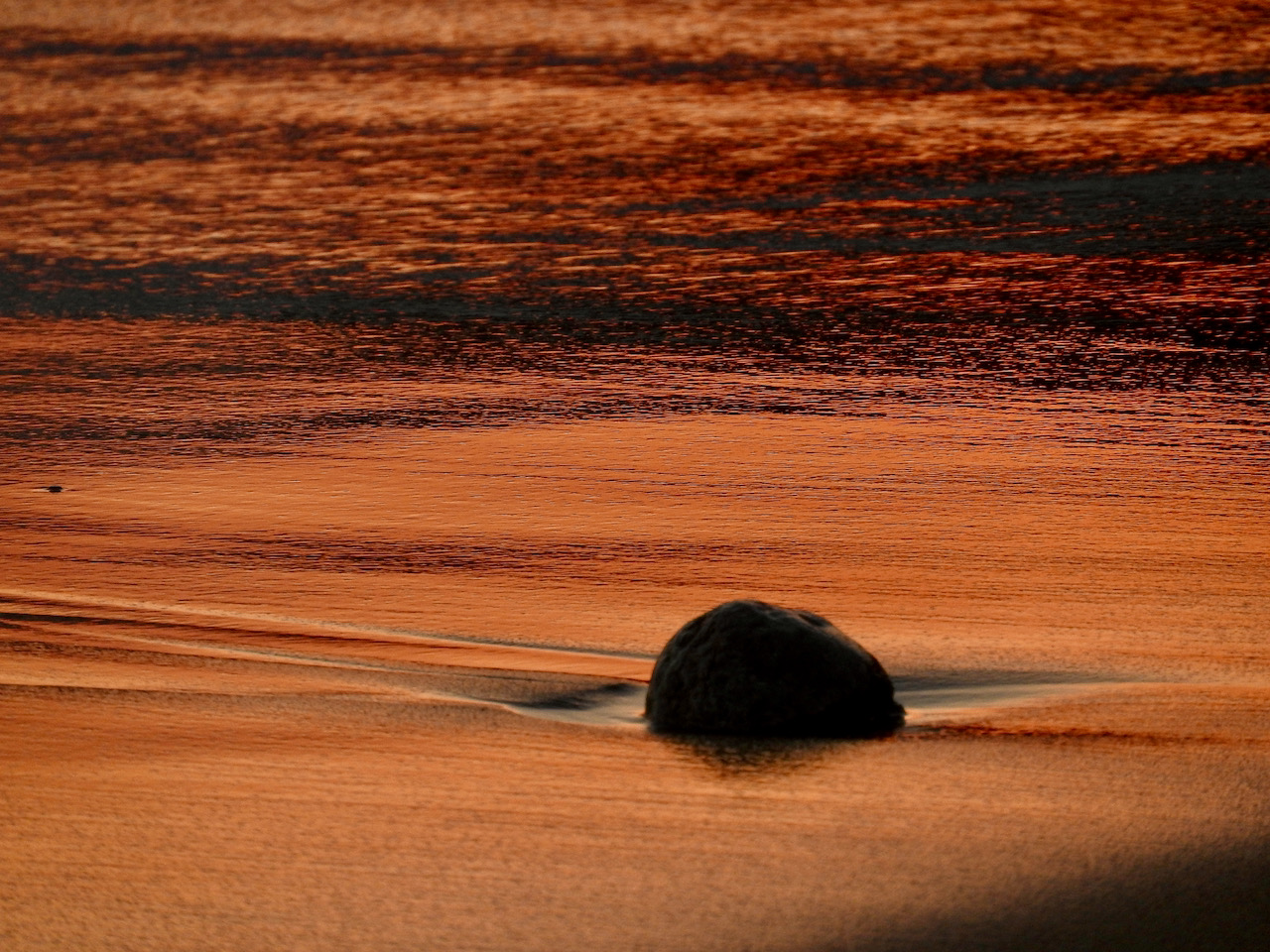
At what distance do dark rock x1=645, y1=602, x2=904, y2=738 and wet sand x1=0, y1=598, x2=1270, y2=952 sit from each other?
6 centimetres

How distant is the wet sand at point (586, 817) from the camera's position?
9.57 feet

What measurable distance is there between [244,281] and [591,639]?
15.2 ft

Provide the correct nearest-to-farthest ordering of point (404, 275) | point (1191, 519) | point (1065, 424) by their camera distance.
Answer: point (1191, 519) < point (1065, 424) < point (404, 275)

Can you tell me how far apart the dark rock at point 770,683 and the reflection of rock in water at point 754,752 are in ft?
0.10

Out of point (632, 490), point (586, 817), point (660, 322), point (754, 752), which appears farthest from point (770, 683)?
point (660, 322)

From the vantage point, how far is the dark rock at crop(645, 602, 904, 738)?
3.68m

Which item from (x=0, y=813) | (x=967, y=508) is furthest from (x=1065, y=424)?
(x=0, y=813)

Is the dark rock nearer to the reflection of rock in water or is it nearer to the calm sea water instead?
the reflection of rock in water

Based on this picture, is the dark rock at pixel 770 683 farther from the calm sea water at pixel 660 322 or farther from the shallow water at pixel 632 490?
the calm sea water at pixel 660 322

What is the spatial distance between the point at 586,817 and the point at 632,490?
230 cm

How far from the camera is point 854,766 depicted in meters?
3.49

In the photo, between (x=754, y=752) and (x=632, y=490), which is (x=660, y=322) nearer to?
(x=632, y=490)

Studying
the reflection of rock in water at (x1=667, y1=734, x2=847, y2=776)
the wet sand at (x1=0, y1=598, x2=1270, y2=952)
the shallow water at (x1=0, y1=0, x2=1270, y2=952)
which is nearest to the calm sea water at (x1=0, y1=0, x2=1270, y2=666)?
the shallow water at (x1=0, y1=0, x2=1270, y2=952)

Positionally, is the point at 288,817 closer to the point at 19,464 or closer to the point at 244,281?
the point at 19,464
